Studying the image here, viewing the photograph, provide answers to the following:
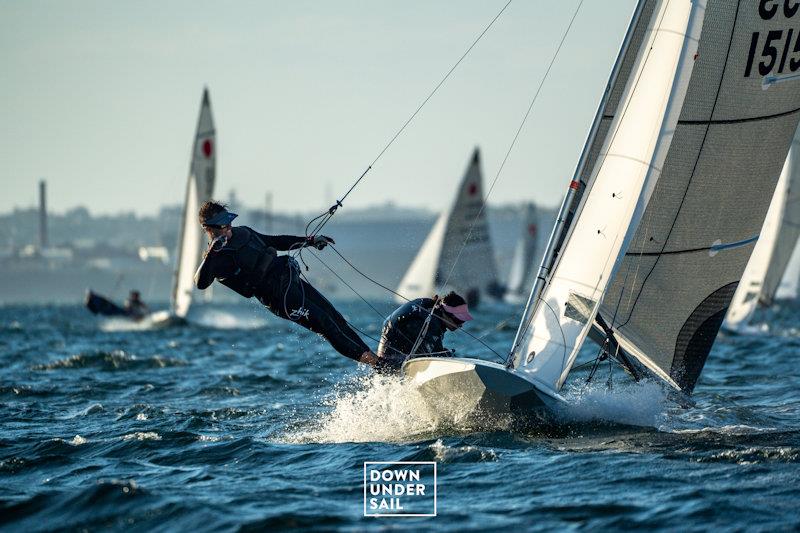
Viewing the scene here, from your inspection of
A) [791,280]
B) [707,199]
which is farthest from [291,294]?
[791,280]

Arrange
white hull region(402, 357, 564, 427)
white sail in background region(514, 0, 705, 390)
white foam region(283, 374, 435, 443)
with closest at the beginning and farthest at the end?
white hull region(402, 357, 564, 427) < white sail in background region(514, 0, 705, 390) < white foam region(283, 374, 435, 443)

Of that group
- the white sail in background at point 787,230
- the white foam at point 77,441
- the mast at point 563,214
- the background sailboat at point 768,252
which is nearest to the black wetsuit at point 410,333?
the mast at point 563,214

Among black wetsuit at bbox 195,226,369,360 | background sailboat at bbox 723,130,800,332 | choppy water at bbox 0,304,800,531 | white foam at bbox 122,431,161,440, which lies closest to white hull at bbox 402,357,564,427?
choppy water at bbox 0,304,800,531

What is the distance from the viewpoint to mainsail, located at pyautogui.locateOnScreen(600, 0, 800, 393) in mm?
9422

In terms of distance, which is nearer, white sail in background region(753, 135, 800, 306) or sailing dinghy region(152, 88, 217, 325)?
white sail in background region(753, 135, 800, 306)

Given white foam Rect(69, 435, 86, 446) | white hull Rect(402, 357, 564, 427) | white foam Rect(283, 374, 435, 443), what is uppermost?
white hull Rect(402, 357, 564, 427)

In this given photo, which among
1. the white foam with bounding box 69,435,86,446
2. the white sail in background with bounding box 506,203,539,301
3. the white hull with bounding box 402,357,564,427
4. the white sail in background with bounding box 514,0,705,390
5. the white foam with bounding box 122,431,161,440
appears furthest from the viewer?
the white sail in background with bounding box 506,203,539,301

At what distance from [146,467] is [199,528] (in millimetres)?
1779

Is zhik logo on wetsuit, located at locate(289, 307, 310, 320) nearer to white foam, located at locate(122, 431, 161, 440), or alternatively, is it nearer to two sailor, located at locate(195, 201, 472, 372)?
two sailor, located at locate(195, 201, 472, 372)

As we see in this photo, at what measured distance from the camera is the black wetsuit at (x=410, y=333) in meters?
9.44

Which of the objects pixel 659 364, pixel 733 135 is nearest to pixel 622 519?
pixel 659 364

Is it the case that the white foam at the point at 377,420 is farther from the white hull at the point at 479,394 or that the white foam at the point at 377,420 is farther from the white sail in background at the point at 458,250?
the white sail in background at the point at 458,250

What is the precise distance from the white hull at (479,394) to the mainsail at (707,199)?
61.3 inches

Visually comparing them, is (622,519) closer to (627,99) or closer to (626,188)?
(626,188)
